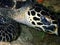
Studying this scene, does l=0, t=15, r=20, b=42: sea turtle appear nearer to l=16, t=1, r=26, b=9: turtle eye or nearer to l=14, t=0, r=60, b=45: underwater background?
l=14, t=0, r=60, b=45: underwater background

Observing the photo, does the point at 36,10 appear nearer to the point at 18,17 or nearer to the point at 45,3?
the point at 18,17

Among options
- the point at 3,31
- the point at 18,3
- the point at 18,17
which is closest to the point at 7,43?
the point at 3,31

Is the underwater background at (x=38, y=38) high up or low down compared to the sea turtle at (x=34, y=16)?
down

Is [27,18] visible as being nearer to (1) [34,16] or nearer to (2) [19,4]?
(1) [34,16]

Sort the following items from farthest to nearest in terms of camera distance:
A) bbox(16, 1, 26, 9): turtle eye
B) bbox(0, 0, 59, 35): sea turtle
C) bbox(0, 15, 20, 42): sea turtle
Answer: bbox(16, 1, 26, 9): turtle eye < bbox(0, 0, 59, 35): sea turtle < bbox(0, 15, 20, 42): sea turtle

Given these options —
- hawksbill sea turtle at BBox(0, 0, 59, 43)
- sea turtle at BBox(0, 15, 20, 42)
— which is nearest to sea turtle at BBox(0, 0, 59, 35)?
hawksbill sea turtle at BBox(0, 0, 59, 43)

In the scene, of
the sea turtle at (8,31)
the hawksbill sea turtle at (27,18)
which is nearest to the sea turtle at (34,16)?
the hawksbill sea turtle at (27,18)

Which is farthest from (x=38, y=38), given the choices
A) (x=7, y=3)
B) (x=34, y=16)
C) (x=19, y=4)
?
(x=7, y=3)

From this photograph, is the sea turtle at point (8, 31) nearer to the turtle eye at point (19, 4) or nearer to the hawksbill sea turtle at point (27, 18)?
the hawksbill sea turtle at point (27, 18)
